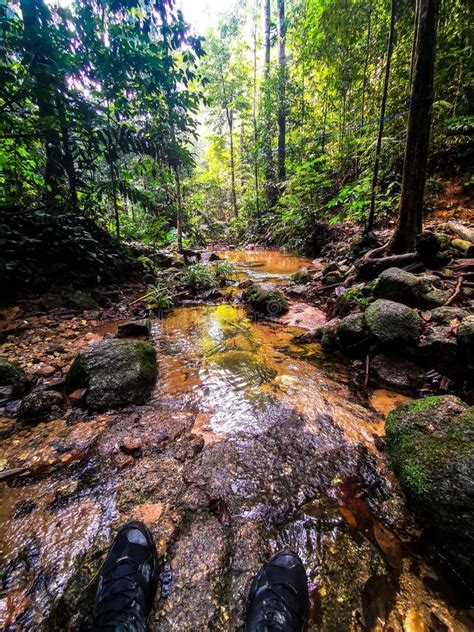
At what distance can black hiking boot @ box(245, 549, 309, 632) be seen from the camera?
4.33ft

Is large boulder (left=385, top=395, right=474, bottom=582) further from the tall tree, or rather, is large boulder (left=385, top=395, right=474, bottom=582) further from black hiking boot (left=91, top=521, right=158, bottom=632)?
the tall tree

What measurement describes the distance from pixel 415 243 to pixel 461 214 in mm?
2583

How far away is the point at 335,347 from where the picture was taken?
12.8 feet

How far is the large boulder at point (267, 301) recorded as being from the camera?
5.58 metres

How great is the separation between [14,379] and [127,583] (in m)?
2.62

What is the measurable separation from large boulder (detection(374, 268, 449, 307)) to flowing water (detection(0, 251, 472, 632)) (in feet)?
5.23

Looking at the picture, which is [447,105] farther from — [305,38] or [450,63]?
[305,38]

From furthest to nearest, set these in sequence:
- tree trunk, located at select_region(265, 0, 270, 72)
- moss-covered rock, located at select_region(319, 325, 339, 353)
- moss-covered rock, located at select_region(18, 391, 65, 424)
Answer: tree trunk, located at select_region(265, 0, 270, 72), moss-covered rock, located at select_region(319, 325, 339, 353), moss-covered rock, located at select_region(18, 391, 65, 424)

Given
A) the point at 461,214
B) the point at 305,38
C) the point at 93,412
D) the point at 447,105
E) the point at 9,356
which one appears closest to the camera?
the point at 93,412

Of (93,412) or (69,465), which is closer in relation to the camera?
(69,465)

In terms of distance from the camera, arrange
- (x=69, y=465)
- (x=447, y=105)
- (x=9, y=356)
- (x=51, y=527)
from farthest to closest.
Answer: (x=447, y=105) < (x=9, y=356) < (x=69, y=465) < (x=51, y=527)

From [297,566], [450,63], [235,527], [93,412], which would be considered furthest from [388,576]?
[450,63]

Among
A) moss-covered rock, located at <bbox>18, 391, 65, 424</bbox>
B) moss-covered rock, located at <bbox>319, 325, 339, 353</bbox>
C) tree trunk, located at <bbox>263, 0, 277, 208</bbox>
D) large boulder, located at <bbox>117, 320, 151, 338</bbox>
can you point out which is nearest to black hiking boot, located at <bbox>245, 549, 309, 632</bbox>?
moss-covered rock, located at <bbox>18, 391, 65, 424</bbox>


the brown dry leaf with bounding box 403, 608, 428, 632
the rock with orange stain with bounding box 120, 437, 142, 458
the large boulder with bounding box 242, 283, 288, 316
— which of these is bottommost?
the brown dry leaf with bounding box 403, 608, 428, 632
